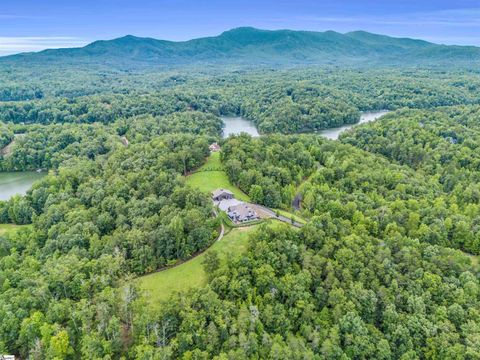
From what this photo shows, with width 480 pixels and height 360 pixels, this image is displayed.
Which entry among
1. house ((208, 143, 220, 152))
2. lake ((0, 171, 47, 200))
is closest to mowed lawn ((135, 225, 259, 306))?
house ((208, 143, 220, 152))

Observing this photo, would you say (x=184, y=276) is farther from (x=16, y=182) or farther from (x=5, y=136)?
(x=5, y=136)

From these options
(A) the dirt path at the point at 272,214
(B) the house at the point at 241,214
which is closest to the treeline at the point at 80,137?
(A) the dirt path at the point at 272,214

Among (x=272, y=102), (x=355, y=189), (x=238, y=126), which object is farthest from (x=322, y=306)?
(x=272, y=102)

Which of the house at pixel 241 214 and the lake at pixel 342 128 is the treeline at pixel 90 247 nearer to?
the house at pixel 241 214

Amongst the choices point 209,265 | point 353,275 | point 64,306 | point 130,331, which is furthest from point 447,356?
point 64,306

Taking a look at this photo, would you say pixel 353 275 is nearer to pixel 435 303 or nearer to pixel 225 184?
pixel 435 303

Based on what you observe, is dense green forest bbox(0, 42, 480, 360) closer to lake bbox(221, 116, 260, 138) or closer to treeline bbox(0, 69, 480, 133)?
lake bbox(221, 116, 260, 138)
